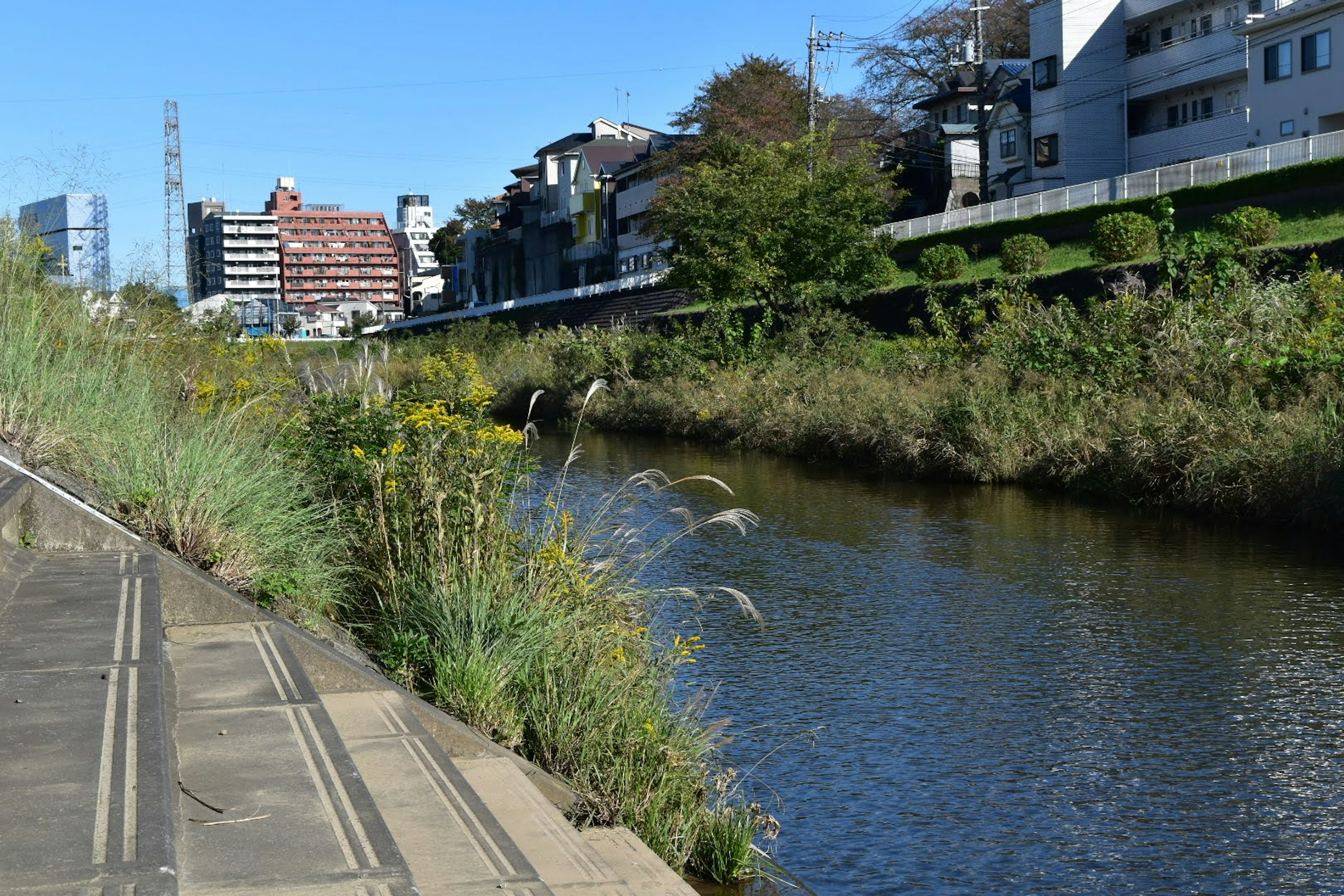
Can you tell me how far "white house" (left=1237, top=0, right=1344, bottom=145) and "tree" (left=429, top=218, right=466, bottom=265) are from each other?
260 ft

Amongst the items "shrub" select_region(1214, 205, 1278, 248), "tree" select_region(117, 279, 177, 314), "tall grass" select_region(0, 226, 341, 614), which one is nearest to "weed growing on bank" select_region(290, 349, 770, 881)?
"tall grass" select_region(0, 226, 341, 614)

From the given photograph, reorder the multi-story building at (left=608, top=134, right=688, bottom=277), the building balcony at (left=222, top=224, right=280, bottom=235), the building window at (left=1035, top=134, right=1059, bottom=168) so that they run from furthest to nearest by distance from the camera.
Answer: the building balcony at (left=222, top=224, right=280, bottom=235) < the multi-story building at (left=608, top=134, right=688, bottom=277) < the building window at (left=1035, top=134, right=1059, bottom=168)

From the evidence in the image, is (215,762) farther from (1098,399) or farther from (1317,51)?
(1317,51)

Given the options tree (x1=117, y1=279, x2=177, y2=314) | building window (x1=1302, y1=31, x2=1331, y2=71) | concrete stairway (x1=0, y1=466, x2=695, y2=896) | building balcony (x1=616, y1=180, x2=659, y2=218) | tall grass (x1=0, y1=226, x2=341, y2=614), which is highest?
building balcony (x1=616, y1=180, x2=659, y2=218)

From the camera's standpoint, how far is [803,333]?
113 ft

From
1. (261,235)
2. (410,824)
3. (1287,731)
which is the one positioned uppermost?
(261,235)

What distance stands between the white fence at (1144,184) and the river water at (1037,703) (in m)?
20.7

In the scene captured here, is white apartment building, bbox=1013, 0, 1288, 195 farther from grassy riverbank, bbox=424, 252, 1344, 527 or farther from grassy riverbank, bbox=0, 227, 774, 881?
grassy riverbank, bbox=0, 227, 774, 881

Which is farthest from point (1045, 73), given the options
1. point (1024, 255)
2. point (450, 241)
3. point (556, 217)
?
point (450, 241)

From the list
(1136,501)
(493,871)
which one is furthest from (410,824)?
(1136,501)

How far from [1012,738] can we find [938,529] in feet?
28.6

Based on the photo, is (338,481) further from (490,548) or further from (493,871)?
(493,871)

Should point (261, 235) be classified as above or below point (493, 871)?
above

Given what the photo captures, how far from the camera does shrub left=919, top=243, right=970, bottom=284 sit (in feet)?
130
